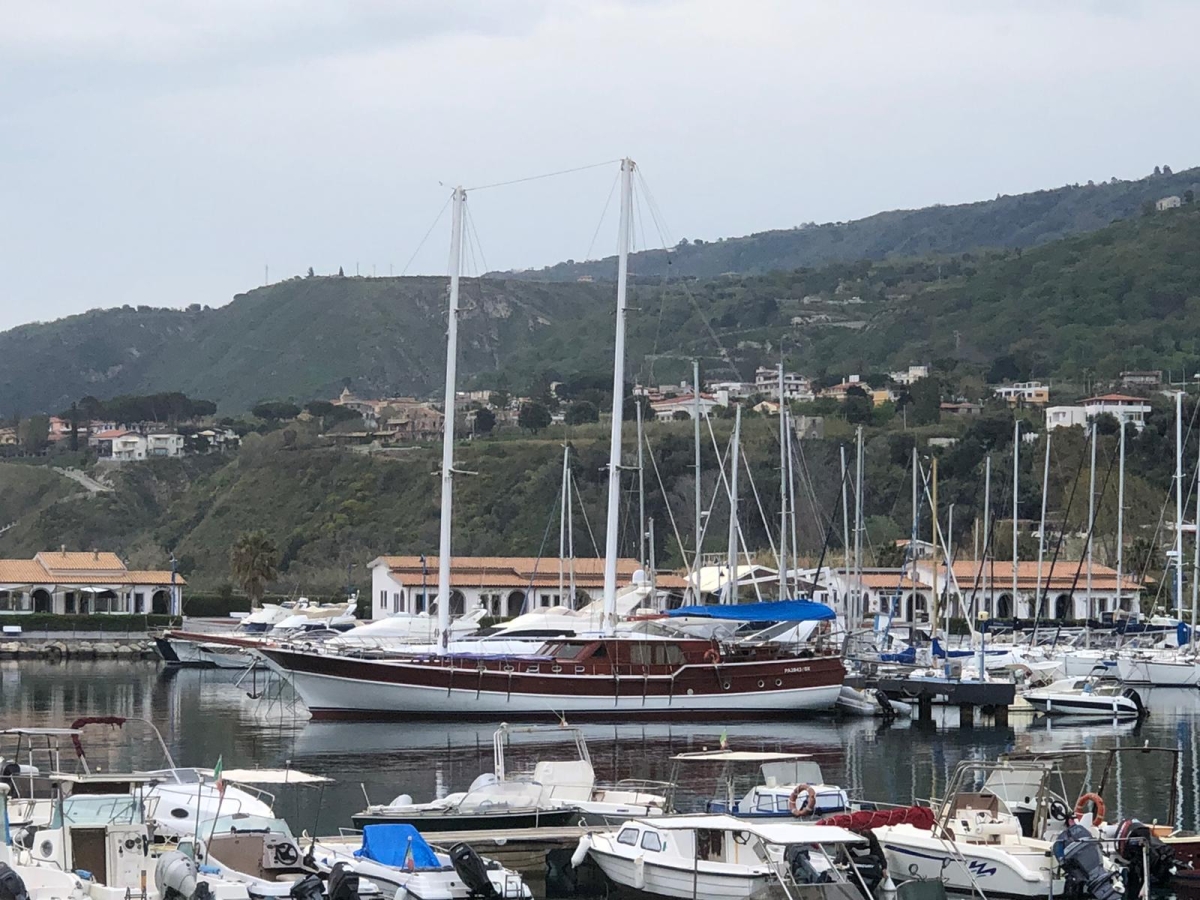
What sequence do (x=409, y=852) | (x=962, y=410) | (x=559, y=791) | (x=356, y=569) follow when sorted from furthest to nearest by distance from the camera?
1. (x=962, y=410)
2. (x=356, y=569)
3. (x=559, y=791)
4. (x=409, y=852)

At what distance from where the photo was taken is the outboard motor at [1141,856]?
77.9ft

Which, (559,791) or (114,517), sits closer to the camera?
(559,791)

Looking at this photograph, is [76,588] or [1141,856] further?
[76,588]

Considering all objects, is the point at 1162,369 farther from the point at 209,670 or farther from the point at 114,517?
the point at 209,670

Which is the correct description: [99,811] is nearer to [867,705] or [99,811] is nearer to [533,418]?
[867,705]

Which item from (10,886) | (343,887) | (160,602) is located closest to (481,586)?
(160,602)

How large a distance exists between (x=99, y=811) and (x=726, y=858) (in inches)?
325

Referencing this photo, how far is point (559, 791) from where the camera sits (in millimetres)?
29359

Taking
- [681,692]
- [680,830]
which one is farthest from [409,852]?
[681,692]

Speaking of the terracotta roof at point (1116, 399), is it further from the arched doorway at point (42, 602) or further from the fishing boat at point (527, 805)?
the fishing boat at point (527, 805)

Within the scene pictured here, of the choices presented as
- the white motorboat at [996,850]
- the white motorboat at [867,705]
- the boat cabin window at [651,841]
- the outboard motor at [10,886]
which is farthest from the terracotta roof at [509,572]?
the outboard motor at [10,886]

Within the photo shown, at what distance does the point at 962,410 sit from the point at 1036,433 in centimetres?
1443

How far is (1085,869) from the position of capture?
2289 cm

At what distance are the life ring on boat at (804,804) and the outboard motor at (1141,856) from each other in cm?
506
